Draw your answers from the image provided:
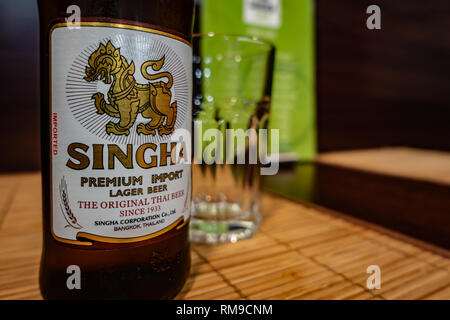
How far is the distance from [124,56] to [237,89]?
0.69 ft

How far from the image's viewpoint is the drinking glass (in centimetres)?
40

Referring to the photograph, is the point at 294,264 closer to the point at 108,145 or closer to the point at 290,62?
the point at 108,145

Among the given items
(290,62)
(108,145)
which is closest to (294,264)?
(108,145)

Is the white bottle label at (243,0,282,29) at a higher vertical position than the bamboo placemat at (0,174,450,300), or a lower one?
higher

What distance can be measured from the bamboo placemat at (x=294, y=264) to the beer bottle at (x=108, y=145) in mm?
42

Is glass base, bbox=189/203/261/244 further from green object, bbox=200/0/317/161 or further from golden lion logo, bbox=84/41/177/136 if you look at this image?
green object, bbox=200/0/317/161

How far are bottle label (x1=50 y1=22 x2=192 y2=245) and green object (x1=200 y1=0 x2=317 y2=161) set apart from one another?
2.14 feet

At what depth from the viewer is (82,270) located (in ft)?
0.86

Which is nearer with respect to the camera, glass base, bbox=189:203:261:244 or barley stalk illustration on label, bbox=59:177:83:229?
barley stalk illustration on label, bbox=59:177:83:229

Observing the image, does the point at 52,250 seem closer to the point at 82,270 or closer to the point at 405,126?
the point at 82,270

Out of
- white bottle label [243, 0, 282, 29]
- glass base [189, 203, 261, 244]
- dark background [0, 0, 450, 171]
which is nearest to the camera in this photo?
glass base [189, 203, 261, 244]

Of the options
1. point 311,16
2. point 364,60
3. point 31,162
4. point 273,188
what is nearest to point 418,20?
point 364,60

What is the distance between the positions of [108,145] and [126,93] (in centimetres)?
4

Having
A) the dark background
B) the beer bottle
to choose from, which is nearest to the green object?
the dark background
